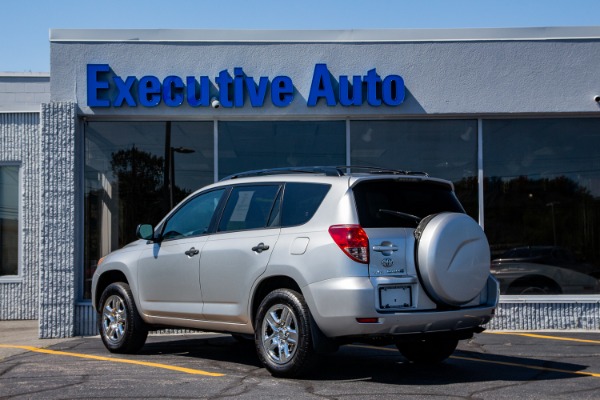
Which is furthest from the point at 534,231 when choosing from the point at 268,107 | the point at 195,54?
the point at 195,54

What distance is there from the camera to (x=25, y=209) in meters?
14.6

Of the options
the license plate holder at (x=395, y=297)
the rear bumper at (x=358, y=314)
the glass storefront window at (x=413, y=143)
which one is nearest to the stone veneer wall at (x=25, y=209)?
the glass storefront window at (x=413, y=143)

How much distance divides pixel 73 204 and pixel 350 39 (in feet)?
14.8

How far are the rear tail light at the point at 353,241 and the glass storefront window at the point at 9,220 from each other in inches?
348

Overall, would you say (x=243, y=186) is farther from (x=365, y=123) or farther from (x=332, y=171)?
(x=365, y=123)

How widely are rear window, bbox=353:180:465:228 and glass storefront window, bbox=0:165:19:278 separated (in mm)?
8784

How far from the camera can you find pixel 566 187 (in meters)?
12.8

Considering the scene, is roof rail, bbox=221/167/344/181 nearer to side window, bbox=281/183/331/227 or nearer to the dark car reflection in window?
side window, bbox=281/183/331/227

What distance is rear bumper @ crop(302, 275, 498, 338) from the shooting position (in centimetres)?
718

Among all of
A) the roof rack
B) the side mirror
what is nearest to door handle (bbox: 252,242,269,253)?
the roof rack

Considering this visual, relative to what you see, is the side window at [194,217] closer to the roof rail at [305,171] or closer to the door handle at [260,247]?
the roof rail at [305,171]

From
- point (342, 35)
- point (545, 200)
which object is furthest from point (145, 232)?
point (545, 200)

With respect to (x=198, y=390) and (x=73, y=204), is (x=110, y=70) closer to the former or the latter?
(x=73, y=204)

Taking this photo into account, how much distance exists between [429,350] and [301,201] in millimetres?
2057
